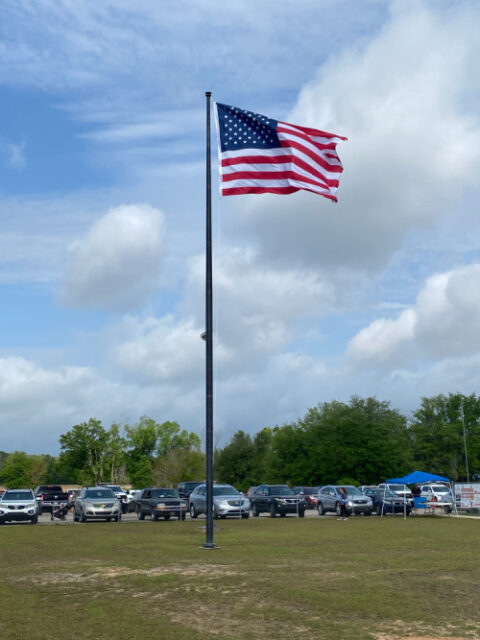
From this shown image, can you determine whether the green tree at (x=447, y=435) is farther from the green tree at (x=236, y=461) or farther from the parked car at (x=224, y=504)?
the parked car at (x=224, y=504)

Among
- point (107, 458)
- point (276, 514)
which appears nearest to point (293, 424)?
point (107, 458)

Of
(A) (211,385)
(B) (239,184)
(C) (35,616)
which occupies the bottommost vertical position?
(C) (35,616)

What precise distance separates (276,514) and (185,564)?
26300mm

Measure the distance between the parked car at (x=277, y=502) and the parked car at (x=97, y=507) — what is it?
323 inches

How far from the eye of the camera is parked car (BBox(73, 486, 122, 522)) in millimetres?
34281

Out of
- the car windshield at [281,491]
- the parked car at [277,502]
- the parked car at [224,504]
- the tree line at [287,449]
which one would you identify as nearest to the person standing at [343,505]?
the parked car at [277,502]

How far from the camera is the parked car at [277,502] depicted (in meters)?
38.8

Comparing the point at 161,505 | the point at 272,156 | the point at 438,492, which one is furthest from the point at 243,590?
the point at 438,492

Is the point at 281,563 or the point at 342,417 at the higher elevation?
the point at 342,417

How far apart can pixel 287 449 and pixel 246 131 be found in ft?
207

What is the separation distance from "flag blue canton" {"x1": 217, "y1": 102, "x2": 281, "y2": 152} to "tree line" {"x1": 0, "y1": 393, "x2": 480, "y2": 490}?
57.2 m

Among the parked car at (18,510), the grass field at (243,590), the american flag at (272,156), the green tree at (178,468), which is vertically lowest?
the grass field at (243,590)

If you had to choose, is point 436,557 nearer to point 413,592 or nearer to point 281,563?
point 281,563

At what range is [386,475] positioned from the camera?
2835 inches
